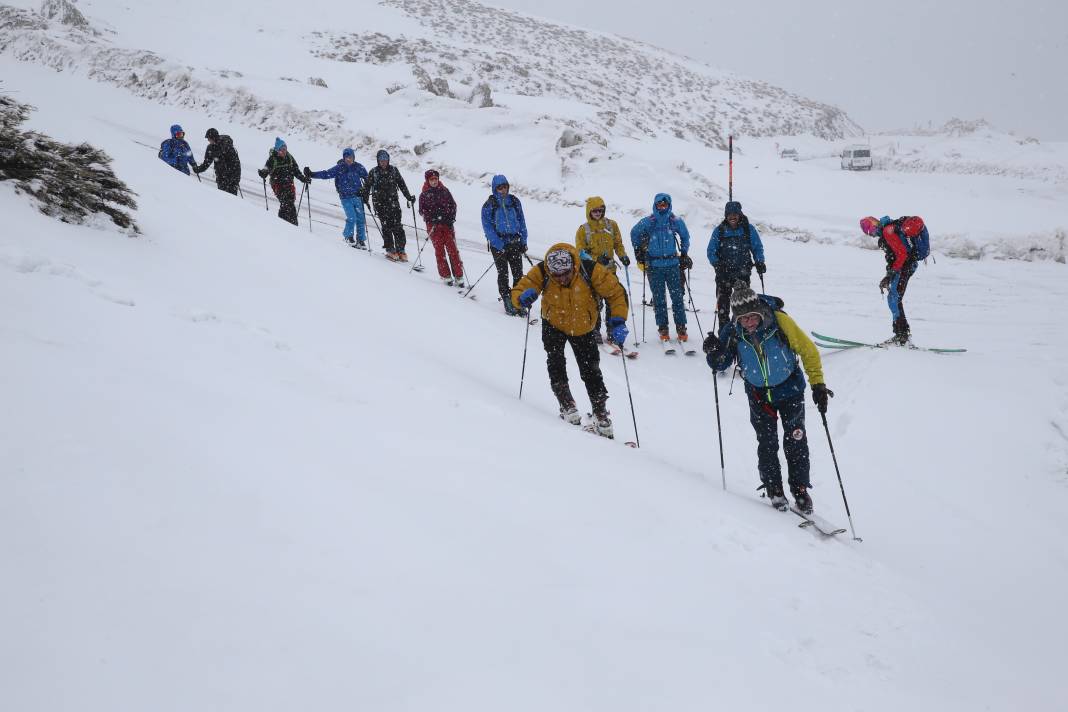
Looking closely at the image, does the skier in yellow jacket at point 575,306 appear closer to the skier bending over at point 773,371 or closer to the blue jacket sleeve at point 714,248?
the skier bending over at point 773,371

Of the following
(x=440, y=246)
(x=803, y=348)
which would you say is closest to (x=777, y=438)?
(x=803, y=348)

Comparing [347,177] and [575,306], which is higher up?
[347,177]

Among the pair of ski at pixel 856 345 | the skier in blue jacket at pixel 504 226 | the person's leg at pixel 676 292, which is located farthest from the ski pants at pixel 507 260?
the pair of ski at pixel 856 345

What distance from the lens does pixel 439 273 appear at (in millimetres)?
11820

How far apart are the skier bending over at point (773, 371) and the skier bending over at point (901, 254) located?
4347 mm

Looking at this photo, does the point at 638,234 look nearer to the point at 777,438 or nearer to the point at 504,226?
the point at 504,226

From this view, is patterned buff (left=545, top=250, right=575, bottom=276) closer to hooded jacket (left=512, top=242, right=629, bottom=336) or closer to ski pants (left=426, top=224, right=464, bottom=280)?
hooded jacket (left=512, top=242, right=629, bottom=336)

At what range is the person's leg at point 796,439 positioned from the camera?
5438 millimetres

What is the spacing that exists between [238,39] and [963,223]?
41.4 m

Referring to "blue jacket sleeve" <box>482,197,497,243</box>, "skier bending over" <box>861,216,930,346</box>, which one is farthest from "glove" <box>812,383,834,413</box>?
"blue jacket sleeve" <box>482,197,497,243</box>

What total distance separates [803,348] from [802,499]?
141cm

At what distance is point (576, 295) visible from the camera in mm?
6098

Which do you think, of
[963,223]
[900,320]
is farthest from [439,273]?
[963,223]

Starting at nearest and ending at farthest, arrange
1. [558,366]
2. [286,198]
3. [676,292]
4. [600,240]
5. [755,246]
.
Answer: [558,366] → [755,246] → [600,240] → [676,292] → [286,198]
